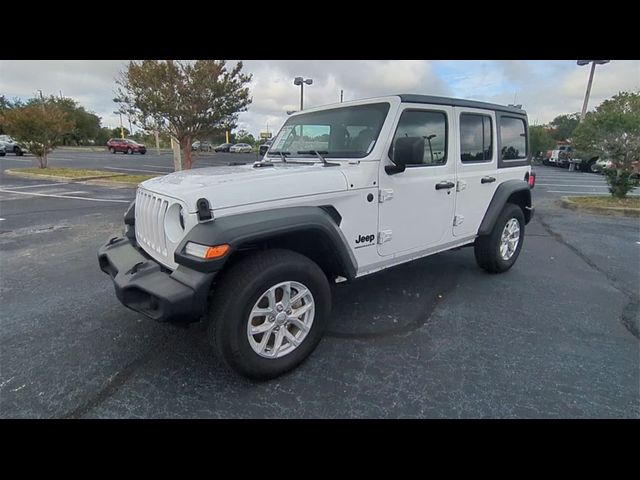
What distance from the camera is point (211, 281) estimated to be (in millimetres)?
2154

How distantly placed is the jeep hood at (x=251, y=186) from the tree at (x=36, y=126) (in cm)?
1642

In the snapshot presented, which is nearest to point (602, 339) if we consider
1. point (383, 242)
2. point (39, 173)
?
point (383, 242)

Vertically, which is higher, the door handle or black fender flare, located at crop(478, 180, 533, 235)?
the door handle

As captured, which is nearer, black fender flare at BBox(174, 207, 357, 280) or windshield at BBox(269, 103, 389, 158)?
black fender flare at BBox(174, 207, 357, 280)

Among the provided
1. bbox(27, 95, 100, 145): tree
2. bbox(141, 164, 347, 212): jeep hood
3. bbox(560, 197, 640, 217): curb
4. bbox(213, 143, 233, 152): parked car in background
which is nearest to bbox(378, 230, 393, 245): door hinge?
bbox(141, 164, 347, 212): jeep hood

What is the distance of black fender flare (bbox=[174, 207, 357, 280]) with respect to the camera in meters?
2.11

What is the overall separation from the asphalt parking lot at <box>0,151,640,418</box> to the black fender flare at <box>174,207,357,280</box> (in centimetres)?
90

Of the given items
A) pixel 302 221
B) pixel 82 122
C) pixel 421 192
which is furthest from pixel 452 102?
pixel 82 122

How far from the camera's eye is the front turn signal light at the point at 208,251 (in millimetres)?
2088

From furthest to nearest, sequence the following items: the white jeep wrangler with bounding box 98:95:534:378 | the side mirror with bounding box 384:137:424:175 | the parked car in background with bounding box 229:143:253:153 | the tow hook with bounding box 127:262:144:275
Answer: the parked car in background with bounding box 229:143:253:153, the side mirror with bounding box 384:137:424:175, the tow hook with bounding box 127:262:144:275, the white jeep wrangler with bounding box 98:95:534:378

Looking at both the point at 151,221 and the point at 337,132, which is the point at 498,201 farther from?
the point at 151,221

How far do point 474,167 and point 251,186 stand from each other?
8.70 feet

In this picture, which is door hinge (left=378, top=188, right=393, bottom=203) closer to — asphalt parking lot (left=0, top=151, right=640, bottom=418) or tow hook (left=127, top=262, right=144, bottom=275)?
asphalt parking lot (left=0, top=151, right=640, bottom=418)

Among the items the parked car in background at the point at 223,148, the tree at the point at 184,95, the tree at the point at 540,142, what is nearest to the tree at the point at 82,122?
the parked car in background at the point at 223,148
